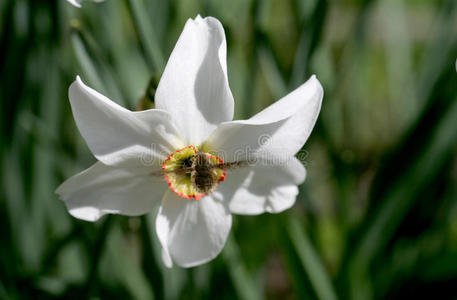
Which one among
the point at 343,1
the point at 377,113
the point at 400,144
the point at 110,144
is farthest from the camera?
the point at 343,1

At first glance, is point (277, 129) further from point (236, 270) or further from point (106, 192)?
point (236, 270)

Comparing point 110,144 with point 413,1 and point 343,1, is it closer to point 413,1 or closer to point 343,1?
point 343,1

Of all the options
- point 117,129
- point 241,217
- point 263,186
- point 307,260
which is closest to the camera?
point 117,129

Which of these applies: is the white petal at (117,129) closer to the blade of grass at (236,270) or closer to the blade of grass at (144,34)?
the blade of grass at (144,34)

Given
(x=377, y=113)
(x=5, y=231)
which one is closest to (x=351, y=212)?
(x=5, y=231)

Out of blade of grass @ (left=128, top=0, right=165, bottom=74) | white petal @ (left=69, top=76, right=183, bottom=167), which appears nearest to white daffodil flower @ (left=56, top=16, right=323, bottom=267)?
white petal @ (left=69, top=76, right=183, bottom=167)

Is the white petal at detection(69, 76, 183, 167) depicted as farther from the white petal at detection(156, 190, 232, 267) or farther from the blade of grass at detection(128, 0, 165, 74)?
the blade of grass at detection(128, 0, 165, 74)

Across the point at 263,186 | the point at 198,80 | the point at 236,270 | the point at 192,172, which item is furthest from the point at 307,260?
the point at 198,80
